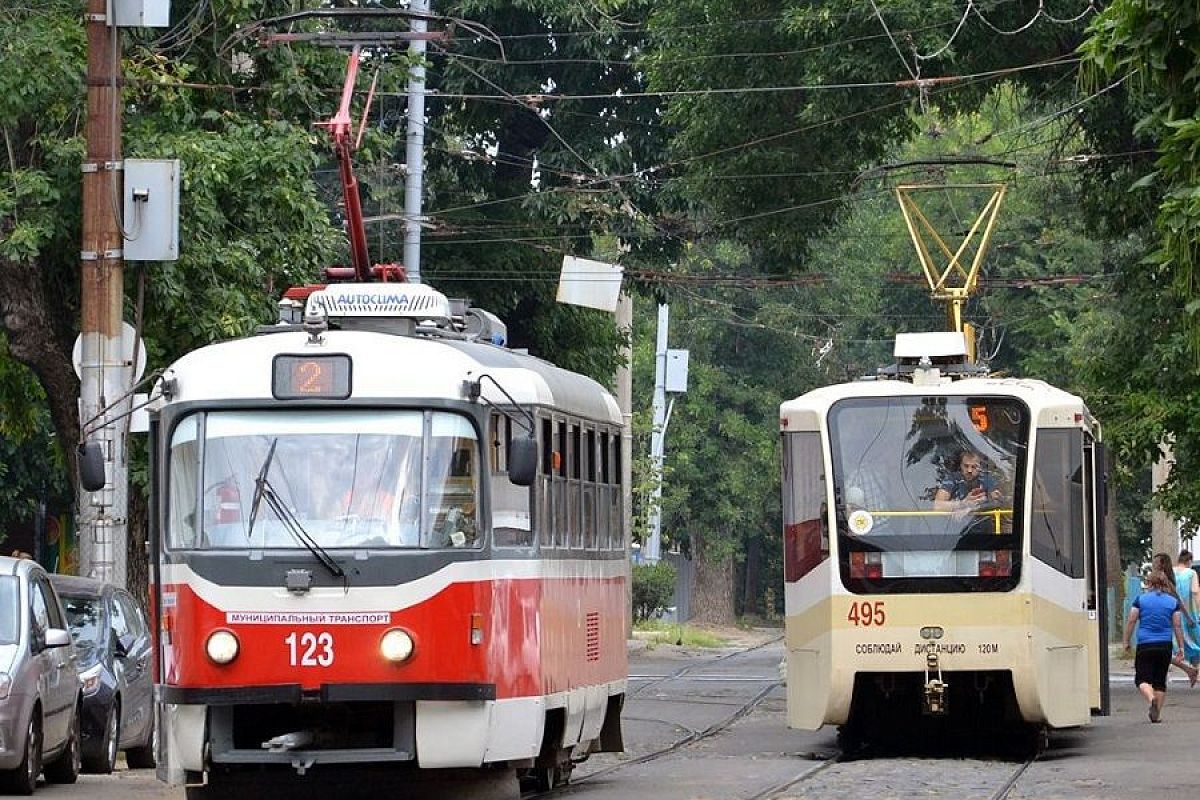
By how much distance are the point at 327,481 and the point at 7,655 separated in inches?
144

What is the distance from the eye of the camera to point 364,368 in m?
14.1

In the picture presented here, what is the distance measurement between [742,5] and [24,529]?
20531 mm

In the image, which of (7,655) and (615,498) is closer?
(7,655)

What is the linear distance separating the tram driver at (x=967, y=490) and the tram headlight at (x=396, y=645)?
720 centimetres

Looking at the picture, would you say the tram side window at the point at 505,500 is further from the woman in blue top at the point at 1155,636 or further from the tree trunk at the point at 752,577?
the tree trunk at the point at 752,577

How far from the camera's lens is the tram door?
2083cm

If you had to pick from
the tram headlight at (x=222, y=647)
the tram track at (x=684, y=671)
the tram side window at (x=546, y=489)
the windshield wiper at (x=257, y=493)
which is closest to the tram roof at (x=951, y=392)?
the tram side window at (x=546, y=489)

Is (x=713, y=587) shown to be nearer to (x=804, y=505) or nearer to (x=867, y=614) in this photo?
(x=804, y=505)

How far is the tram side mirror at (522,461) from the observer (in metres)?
13.6

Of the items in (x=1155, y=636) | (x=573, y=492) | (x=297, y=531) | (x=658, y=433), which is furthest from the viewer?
(x=658, y=433)

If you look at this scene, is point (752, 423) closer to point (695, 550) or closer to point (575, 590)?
point (695, 550)

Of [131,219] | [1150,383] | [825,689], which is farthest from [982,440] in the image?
[1150,383]

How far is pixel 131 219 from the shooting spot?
1942cm

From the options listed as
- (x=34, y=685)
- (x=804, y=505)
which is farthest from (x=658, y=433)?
(x=34, y=685)
